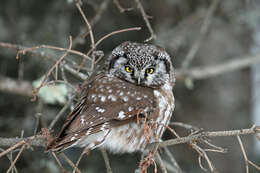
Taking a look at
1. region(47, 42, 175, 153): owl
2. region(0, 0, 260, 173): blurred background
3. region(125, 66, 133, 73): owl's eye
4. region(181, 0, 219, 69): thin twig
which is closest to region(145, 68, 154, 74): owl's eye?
region(47, 42, 175, 153): owl

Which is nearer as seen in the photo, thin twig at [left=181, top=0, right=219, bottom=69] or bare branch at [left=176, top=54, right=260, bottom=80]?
thin twig at [left=181, top=0, right=219, bottom=69]

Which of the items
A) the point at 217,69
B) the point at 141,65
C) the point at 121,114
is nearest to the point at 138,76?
the point at 141,65

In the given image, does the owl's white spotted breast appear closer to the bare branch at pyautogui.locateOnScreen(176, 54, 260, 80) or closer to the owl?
the owl

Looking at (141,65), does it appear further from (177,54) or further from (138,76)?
(177,54)

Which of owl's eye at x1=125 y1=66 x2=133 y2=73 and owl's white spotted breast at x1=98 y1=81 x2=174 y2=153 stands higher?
owl's eye at x1=125 y1=66 x2=133 y2=73

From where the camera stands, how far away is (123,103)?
116 inches

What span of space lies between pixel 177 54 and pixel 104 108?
254cm

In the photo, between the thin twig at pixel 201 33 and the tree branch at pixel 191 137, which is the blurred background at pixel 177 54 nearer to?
the thin twig at pixel 201 33

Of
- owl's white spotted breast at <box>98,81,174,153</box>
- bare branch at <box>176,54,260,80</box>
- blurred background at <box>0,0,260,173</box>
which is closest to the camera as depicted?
owl's white spotted breast at <box>98,81,174,153</box>

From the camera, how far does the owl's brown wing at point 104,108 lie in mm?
2707

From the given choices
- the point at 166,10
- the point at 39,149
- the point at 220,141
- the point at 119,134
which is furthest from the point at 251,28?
the point at 39,149

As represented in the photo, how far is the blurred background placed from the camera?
4359mm

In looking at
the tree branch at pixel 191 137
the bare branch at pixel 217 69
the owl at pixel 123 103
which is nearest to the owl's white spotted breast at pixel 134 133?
the owl at pixel 123 103

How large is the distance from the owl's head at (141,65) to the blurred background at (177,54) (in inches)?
36.2
